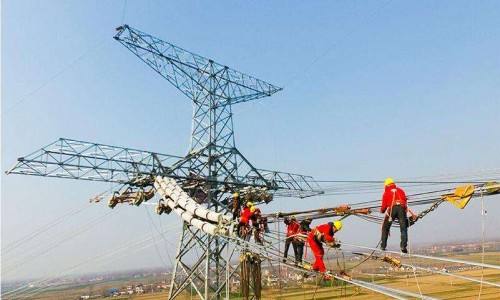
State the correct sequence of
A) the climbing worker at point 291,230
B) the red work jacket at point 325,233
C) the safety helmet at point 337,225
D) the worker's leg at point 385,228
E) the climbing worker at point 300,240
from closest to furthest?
the worker's leg at point 385,228, the red work jacket at point 325,233, the safety helmet at point 337,225, the climbing worker at point 300,240, the climbing worker at point 291,230

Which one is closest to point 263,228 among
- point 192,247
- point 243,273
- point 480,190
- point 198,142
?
point 243,273

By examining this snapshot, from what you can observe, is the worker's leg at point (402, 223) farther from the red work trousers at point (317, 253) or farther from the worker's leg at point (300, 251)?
the worker's leg at point (300, 251)

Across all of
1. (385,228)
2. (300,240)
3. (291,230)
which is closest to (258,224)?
(291,230)

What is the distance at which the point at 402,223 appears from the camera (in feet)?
32.0

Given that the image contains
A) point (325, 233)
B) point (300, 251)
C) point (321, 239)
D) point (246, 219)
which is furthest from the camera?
point (246, 219)

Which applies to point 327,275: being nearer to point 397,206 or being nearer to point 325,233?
point 325,233

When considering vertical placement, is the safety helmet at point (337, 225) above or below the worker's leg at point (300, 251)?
above

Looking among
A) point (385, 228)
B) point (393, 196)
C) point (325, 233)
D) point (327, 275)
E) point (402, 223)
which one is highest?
point (393, 196)

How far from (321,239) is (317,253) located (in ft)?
1.35

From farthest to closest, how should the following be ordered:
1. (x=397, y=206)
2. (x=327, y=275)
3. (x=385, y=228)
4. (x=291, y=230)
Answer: (x=291, y=230), (x=327, y=275), (x=385, y=228), (x=397, y=206)

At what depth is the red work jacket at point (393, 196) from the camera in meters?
9.76

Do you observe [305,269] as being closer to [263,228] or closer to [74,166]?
[263,228]

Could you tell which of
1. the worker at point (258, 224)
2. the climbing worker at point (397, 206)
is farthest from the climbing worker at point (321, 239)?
the worker at point (258, 224)

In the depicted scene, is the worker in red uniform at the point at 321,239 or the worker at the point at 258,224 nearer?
the worker in red uniform at the point at 321,239
